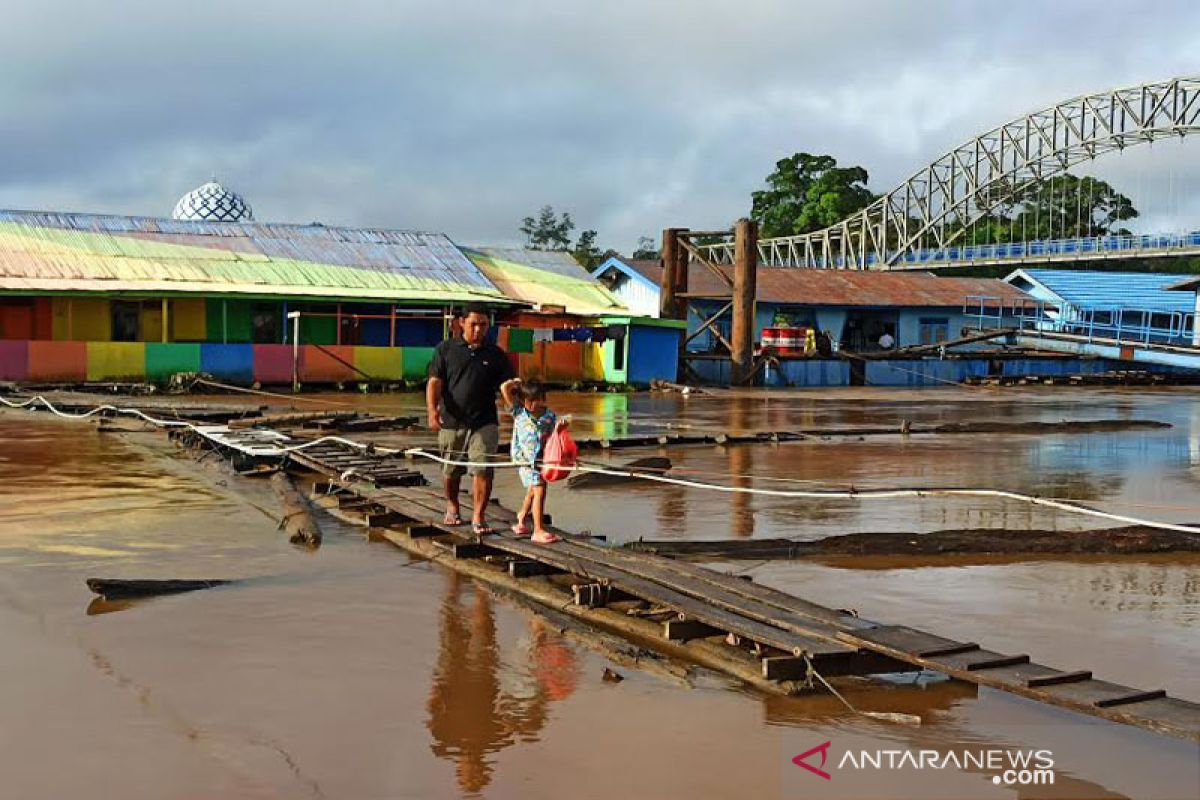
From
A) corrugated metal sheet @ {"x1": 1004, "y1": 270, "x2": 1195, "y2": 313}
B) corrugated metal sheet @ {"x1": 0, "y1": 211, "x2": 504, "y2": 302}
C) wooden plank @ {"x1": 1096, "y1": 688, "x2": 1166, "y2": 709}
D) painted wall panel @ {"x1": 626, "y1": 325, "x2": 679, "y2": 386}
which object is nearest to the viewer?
wooden plank @ {"x1": 1096, "y1": 688, "x2": 1166, "y2": 709}

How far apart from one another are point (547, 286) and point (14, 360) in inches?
602

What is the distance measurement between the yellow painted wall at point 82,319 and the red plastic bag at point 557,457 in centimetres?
2417

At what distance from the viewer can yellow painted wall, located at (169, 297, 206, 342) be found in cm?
3056

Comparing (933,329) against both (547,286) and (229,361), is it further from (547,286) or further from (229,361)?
(229,361)

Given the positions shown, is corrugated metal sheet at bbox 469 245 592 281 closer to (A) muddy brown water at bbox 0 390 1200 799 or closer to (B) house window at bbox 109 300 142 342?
(B) house window at bbox 109 300 142 342

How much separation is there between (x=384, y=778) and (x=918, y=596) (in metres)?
4.14

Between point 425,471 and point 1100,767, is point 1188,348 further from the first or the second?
point 1100,767

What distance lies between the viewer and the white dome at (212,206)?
1583 inches

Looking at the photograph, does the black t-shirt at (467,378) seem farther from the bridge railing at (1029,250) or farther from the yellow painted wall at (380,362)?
the bridge railing at (1029,250)

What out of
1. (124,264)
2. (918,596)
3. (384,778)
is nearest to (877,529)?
(918,596)

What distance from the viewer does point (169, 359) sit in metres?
28.5

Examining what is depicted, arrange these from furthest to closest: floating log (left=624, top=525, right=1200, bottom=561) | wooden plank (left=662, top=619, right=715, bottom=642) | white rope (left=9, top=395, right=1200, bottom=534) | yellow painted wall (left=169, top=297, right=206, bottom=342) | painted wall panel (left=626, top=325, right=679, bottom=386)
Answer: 1. painted wall panel (left=626, top=325, right=679, bottom=386)
2. yellow painted wall (left=169, top=297, right=206, bottom=342)
3. floating log (left=624, top=525, right=1200, bottom=561)
4. white rope (left=9, top=395, right=1200, bottom=534)
5. wooden plank (left=662, top=619, right=715, bottom=642)

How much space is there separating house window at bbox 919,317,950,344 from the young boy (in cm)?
3865

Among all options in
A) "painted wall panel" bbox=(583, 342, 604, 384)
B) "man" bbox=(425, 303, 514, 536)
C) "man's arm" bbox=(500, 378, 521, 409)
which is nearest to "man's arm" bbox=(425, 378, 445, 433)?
"man" bbox=(425, 303, 514, 536)
